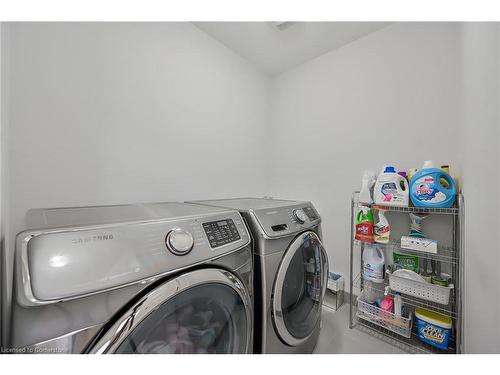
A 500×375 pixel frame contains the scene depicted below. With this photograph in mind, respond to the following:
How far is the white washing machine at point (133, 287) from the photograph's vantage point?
1.49 ft

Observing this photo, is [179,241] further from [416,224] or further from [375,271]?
[416,224]

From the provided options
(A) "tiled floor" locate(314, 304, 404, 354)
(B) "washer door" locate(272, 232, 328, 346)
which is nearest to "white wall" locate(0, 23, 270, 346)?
(B) "washer door" locate(272, 232, 328, 346)

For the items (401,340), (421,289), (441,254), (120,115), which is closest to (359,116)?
(441,254)

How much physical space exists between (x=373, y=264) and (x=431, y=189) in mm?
601

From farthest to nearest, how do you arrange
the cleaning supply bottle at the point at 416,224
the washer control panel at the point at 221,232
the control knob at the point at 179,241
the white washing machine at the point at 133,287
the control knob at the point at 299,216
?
1. the cleaning supply bottle at the point at 416,224
2. the control knob at the point at 299,216
3. the washer control panel at the point at 221,232
4. the control knob at the point at 179,241
5. the white washing machine at the point at 133,287

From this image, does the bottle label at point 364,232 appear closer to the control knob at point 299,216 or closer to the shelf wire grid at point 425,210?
the shelf wire grid at point 425,210

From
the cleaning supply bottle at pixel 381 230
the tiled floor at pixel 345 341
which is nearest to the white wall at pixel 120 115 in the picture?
the cleaning supply bottle at pixel 381 230

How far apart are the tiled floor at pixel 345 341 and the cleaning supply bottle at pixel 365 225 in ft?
2.13

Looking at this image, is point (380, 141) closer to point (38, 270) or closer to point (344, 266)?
point (344, 266)

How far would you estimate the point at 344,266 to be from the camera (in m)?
1.79

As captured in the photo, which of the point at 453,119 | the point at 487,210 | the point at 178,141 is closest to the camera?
the point at 487,210

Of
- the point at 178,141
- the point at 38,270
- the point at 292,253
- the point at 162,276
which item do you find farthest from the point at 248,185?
the point at 38,270

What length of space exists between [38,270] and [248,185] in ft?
5.39

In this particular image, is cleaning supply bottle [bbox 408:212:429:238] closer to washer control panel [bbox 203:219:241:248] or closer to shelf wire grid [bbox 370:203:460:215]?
shelf wire grid [bbox 370:203:460:215]
